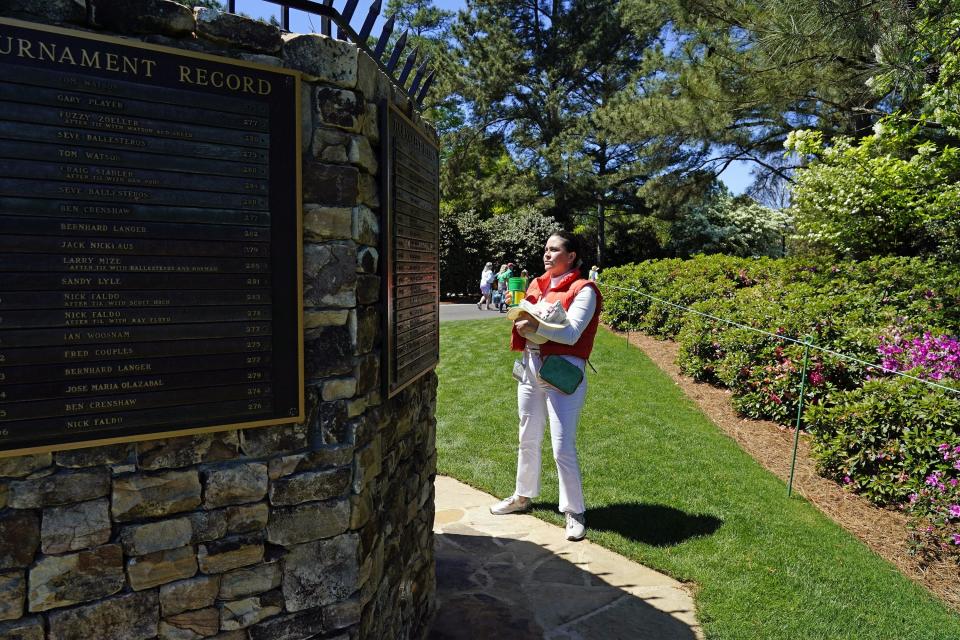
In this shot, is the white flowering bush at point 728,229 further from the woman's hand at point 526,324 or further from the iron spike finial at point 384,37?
the iron spike finial at point 384,37

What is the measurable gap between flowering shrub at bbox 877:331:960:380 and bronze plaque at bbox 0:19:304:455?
19.5ft

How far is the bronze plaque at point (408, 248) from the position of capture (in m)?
2.68

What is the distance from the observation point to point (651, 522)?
4.83 meters

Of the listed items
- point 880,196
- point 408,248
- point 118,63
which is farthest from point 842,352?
point 118,63

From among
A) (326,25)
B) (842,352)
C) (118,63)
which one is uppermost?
(326,25)

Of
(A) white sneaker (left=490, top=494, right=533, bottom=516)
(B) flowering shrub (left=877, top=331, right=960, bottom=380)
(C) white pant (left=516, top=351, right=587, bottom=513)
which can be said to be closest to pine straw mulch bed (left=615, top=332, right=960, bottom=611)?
(B) flowering shrub (left=877, top=331, right=960, bottom=380)

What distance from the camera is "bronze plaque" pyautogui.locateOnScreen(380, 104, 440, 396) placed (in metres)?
2.68

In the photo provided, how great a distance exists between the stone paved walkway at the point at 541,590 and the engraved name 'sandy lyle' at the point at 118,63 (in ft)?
9.77

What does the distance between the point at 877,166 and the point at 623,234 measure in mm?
19821

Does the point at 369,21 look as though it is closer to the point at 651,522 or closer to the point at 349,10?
the point at 349,10

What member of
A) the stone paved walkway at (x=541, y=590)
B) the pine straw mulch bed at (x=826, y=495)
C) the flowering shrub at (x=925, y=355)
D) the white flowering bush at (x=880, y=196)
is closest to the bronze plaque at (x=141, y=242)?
the stone paved walkway at (x=541, y=590)

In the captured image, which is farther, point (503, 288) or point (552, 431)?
point (503, 288)

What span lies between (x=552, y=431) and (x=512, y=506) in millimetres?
871

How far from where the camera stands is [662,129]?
602 inches
